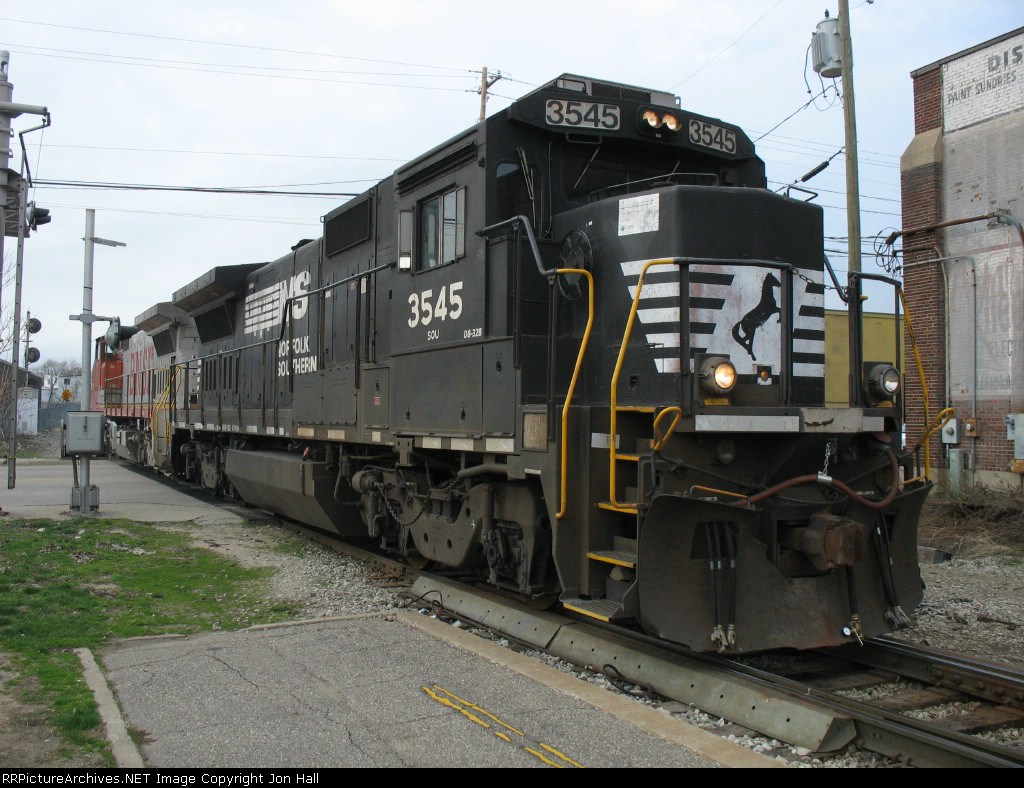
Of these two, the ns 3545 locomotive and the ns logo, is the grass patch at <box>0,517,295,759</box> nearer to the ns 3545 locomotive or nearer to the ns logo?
the ns 3545 locomotive

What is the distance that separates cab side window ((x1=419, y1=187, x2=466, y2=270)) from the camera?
655cm

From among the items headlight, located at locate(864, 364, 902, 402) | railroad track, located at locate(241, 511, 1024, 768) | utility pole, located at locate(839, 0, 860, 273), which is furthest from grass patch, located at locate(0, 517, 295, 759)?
utility pole, located at locate(839, 0, 860, 273)

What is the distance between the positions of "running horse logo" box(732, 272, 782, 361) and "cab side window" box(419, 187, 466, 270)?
7.41 feet

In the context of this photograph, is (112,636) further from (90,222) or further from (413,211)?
(90,222)

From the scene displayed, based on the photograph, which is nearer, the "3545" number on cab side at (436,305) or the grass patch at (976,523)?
the "3545" number on cab side at (436,305)

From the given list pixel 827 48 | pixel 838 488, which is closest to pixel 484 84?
pixel 827 48

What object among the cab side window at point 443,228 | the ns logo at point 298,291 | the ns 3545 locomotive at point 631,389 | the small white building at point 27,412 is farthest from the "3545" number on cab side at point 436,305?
the small white building at point 27,412

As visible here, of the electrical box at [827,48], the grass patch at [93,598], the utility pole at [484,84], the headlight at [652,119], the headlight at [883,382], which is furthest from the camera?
the utility pole at [484,84]

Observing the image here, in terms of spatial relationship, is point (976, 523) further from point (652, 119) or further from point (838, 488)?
point (652, 119)

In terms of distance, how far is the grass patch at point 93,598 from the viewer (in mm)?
5023

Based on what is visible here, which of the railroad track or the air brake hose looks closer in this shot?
the railroad track

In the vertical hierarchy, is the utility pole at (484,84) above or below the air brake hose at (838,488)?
above

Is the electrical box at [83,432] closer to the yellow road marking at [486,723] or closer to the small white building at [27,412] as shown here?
the yellow road marking at [486,723]

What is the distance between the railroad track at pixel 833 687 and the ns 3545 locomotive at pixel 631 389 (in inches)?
11.2
